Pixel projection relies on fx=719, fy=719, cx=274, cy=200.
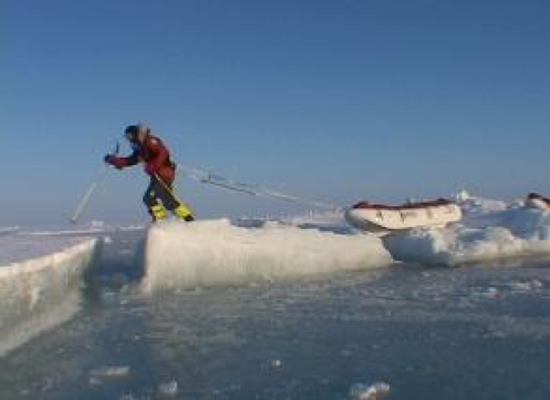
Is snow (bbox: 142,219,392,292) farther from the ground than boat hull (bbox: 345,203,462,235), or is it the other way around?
boat hull (bbox: 345,203,462,235)

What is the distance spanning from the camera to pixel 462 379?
3.77 meters

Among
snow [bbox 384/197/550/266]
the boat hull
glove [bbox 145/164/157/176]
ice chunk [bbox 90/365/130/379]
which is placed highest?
glove [bbox 145/164/157/176]

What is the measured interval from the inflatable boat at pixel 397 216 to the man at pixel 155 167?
2.69m

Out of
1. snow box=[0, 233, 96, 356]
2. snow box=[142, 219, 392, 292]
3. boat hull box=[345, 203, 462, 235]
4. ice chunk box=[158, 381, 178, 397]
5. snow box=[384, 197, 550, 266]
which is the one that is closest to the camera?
ice chunk box=[158, 381, 178, 397]

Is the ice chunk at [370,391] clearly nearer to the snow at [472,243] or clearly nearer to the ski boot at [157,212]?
the ski boot at [157,212]

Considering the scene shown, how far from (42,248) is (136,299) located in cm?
103

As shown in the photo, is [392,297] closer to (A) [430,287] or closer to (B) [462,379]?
(A) [430,287]

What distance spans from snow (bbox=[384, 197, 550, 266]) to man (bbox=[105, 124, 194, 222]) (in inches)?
122

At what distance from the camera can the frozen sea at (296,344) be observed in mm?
3721

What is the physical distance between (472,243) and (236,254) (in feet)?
11.5

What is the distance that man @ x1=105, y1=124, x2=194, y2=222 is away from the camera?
8.66 metres

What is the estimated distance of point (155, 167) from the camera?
8.65 meters

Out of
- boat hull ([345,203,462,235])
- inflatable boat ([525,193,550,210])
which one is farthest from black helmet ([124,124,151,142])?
inflatable boat ([525,193,550,210])

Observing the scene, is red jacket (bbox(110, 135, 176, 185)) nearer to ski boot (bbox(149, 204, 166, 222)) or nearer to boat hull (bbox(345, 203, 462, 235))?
ski boot (bbox(149, 204, 166, 222))
